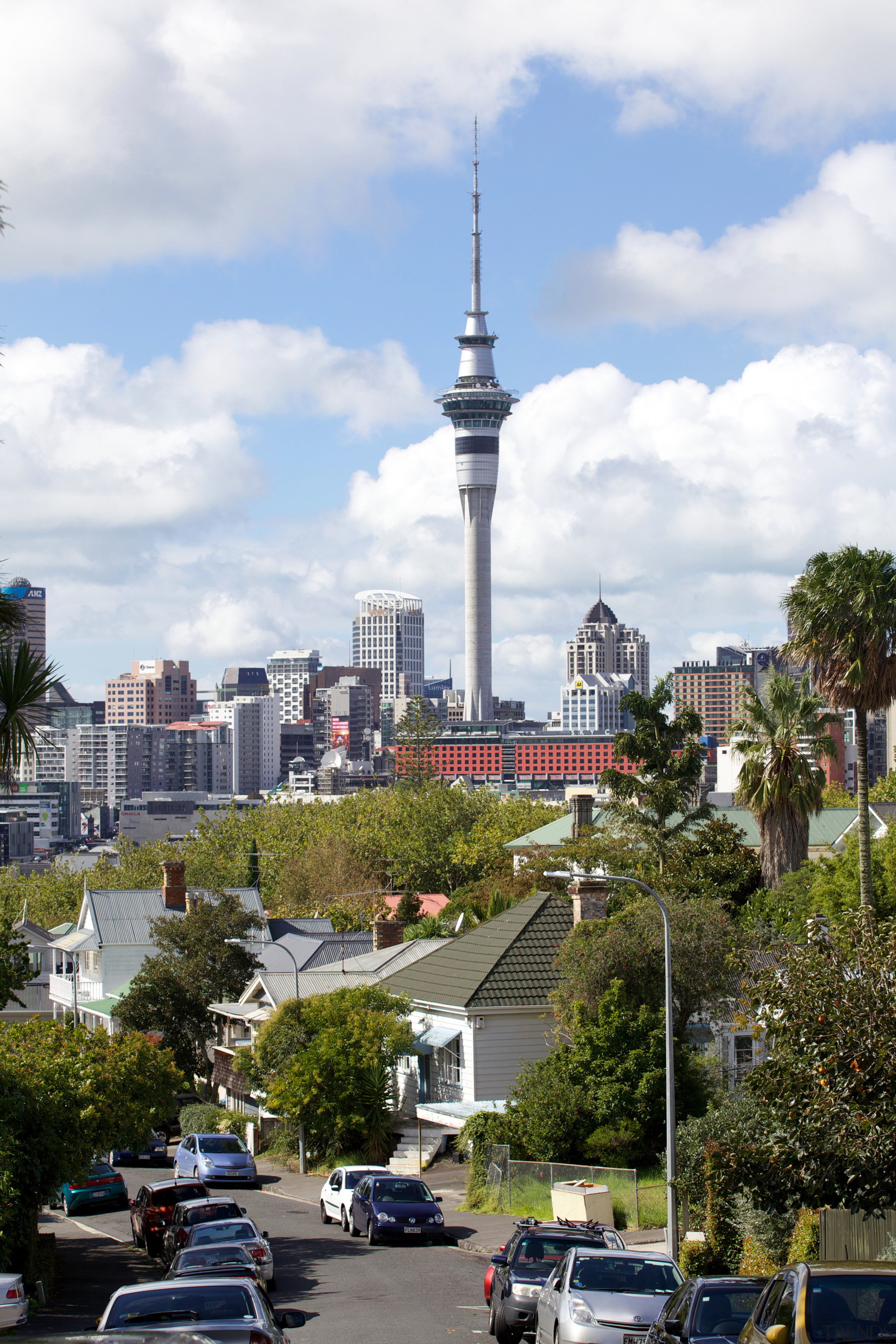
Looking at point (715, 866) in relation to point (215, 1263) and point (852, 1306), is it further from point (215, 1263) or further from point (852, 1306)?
point (852, 1306)

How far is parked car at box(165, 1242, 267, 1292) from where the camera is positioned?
19.9m

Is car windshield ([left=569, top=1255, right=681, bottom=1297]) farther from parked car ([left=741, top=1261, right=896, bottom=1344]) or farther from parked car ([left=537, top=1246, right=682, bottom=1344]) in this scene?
parked car ([left=741, top=1261, right=896, bottom=1344])

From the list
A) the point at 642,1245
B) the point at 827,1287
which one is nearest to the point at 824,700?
the point at 642,1245

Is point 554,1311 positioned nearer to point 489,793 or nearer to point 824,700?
point 824,700

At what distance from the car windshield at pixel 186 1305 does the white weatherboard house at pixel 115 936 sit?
169 ft

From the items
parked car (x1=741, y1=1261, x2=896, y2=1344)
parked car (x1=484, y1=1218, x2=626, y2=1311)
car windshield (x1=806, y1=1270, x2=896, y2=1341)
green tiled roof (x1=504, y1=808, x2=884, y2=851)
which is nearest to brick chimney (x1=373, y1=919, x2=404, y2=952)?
green tiled roof (x1=504, y1=808, x2=884, y2=851)

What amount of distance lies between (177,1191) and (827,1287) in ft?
76.3

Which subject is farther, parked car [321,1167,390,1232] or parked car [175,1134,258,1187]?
parked car [175,1134,258,1187]

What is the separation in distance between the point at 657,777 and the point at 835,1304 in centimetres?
3779

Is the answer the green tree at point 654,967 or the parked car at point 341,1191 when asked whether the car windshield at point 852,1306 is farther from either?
the parked car at point 341,1191

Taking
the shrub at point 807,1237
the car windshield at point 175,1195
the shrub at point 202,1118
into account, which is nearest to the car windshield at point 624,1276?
the shrub at point 807,1237

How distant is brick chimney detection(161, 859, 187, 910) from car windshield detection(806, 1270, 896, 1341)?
2416 inches

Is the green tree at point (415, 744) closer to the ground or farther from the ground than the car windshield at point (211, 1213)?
farther from the ground

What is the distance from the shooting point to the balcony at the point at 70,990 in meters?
70.6
